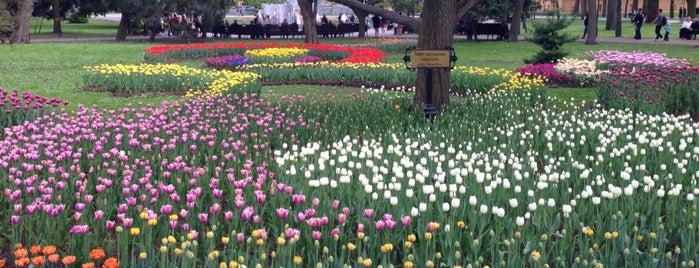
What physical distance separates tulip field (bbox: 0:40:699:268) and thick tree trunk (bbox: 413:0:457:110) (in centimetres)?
31

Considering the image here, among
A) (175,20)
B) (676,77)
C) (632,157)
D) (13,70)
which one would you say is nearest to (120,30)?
(175,20)

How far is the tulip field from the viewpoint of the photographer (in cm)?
429

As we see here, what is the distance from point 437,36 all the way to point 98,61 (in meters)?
14.9

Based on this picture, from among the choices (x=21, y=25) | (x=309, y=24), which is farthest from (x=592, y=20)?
(x=21, y=25)

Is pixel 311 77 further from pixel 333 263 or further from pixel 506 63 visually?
pixel 333 263

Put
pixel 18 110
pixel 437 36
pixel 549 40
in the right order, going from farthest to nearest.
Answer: pixel 549 40
pixel 437 36
pixel 18 110

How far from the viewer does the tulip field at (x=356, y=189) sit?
4.29 meters

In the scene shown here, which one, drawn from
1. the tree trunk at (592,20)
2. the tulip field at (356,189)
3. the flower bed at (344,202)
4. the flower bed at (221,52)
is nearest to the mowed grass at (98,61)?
the tree trunk at (592,20)

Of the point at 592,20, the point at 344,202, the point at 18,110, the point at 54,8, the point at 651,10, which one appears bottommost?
the point at 344,202

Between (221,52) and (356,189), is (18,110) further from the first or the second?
(221,52)

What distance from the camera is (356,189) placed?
5488mm

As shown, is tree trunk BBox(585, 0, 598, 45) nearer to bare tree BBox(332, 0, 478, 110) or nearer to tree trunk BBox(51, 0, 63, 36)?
bare tree BBox(332, 0, 478, 110)

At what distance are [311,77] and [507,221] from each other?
11.9 meters

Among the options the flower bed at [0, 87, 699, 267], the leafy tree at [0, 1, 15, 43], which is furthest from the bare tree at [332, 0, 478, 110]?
the leafy tree at [0, 1, 15, 43]
